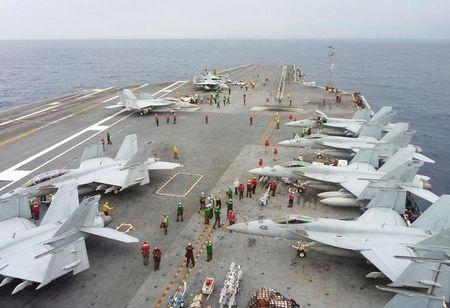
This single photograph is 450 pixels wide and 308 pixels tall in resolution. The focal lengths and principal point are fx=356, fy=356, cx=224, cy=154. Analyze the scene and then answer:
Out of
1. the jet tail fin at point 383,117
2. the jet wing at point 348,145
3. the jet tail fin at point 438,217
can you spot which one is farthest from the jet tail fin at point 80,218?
the jet tail fin at point 383,117

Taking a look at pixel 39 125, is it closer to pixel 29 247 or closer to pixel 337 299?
pixel 29 247

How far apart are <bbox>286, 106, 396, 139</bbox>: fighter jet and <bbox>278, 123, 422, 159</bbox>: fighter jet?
258cm

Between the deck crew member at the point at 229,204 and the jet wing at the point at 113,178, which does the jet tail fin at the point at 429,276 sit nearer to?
the deck crew member at the point at 229,204

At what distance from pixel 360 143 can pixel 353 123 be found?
712cm

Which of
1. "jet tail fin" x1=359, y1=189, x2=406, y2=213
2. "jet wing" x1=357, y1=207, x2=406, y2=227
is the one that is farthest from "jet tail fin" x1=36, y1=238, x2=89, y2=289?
"jet tail fin" x1=359, y1=189, x2=406, y2=213

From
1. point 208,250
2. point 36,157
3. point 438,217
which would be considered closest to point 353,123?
point 438,217

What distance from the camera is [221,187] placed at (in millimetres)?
27000

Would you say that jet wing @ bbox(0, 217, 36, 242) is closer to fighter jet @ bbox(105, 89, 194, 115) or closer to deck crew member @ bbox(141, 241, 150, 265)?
deck crew member @ bbox(141, 241, 150, 265)

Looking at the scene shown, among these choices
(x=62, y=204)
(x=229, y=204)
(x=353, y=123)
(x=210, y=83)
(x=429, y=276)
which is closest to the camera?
(x=429, y=276)

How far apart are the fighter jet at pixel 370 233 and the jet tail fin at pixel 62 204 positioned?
8925 millimetres

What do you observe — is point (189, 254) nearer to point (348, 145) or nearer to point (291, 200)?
point (291, 200)

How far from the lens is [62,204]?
19.2 metres

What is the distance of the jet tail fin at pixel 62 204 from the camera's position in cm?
1869

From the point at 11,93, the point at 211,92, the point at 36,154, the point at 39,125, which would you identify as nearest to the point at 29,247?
the point at 36,154
